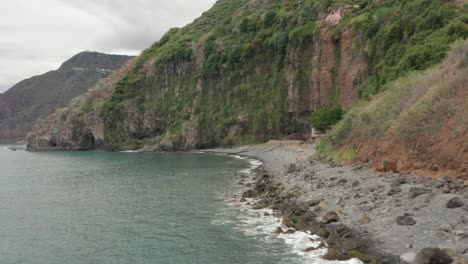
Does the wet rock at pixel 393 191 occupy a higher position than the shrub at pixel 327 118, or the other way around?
the shrub at pixel 327 118

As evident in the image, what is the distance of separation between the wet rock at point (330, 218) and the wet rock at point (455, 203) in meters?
5.26

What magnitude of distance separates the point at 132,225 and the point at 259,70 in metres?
72.9

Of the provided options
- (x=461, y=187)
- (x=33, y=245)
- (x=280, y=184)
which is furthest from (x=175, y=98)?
(x=461, y=187)

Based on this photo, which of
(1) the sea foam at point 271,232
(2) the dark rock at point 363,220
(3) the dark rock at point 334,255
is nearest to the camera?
(3) the dark rock at point 334,255

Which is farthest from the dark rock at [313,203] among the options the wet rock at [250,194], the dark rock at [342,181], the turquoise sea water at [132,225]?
the wet rock at [250,194]

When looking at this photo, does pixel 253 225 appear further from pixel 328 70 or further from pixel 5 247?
pixel 328 70

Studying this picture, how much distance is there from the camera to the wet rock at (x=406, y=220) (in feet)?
52.9

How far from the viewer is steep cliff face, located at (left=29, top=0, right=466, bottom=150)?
62.3m

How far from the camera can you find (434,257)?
12648 mm

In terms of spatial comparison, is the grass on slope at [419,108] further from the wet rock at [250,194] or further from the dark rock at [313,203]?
the wet rock at [250,194]

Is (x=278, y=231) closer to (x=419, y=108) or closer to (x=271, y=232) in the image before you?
(x=271, y=232)

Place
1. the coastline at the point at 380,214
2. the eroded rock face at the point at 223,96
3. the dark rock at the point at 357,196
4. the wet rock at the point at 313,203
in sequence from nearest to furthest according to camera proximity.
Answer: the coastline at the point at 380,214 < the dark rock at the point at 357,196 < the wet rock at the point at 313,203 < the eroded rock face at the point at 223,96

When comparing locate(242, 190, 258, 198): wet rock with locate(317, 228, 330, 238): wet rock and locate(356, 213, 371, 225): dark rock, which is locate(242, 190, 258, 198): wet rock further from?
locate(356, 213, 371, 225): dark rock

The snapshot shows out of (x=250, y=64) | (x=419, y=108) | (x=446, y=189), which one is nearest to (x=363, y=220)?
(x=446, y=189)
